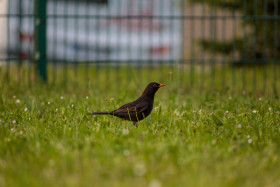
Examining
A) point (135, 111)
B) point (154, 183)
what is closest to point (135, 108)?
point (135, 111)

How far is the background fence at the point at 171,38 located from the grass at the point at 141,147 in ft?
8.54

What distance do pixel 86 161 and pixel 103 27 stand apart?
13961 mm

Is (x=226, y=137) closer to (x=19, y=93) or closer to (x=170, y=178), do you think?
(x=170, y=178)

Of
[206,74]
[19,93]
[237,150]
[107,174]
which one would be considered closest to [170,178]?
[107,174]

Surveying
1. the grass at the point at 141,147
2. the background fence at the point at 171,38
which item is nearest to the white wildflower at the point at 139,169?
the grass at the point at 141,147

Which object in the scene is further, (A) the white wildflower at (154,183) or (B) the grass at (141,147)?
(B) the grass at (141,147)

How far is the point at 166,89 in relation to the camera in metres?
8.53

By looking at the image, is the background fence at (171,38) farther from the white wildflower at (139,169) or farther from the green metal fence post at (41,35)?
the white wildflower at (139,169)

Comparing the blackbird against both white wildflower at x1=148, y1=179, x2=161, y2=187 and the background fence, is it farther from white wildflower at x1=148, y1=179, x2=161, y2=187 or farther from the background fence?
the background fence

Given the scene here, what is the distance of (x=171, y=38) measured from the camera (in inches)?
376

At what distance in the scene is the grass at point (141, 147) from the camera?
3.00 metres

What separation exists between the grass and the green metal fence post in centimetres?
262

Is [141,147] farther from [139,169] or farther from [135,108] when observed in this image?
[135,108]

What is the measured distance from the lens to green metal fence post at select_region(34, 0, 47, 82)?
8695mm
